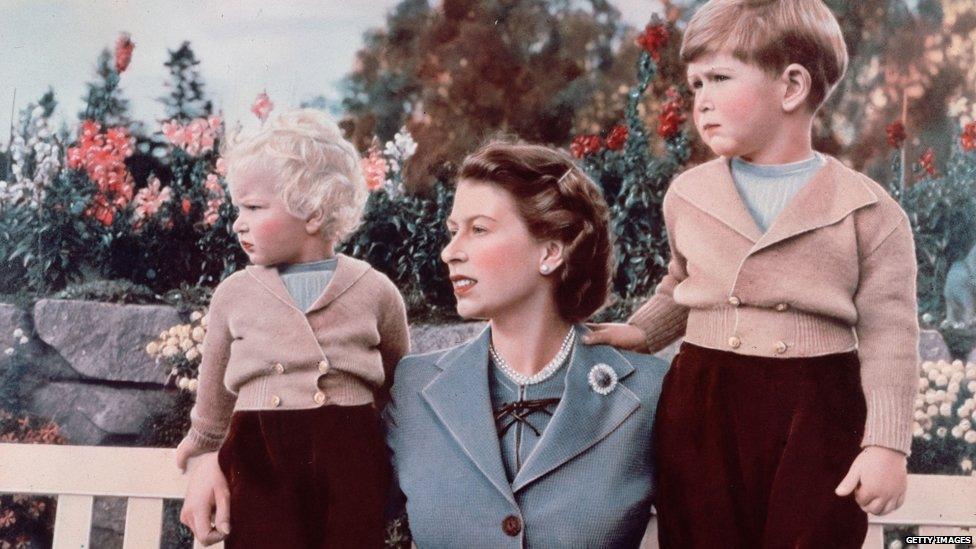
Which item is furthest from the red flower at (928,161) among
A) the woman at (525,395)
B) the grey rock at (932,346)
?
the woman at (525,395)

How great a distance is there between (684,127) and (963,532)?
0.87 m

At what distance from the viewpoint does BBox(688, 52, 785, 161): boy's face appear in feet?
4.70

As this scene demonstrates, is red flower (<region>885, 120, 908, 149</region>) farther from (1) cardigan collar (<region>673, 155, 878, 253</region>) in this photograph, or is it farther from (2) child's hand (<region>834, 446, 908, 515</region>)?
(2) child's hand (<region>834, 446, 908, 515</region>)

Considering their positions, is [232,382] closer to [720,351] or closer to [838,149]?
Answer: [720,351]

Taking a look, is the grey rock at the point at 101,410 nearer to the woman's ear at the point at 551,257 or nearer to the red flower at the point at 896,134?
the woman's ear at the point at 551,257

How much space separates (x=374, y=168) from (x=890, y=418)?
1002 mm

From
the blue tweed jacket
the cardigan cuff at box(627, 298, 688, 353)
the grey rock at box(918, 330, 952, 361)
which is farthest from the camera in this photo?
the grey rock at box(918, 330, 952, 361)

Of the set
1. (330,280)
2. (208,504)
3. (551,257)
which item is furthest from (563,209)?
(208,504)

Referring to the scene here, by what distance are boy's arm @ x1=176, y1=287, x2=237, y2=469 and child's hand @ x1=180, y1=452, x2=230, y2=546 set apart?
6cm

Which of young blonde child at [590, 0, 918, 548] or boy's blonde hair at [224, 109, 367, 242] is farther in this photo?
boy's blonde hair at [224, 109, 367, 242]

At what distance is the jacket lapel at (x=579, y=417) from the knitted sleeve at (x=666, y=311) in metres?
0.08

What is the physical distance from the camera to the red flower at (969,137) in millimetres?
1766

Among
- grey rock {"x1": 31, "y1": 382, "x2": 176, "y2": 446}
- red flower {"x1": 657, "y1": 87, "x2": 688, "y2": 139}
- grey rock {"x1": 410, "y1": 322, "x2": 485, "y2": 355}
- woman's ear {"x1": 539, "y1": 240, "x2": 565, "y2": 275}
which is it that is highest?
red flower {"x1": 657, "y1": 87, "x2": 688, "y2": 139}

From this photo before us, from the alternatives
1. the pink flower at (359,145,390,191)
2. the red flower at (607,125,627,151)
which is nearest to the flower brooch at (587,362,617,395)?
the red flower at (607,125,627,151)
